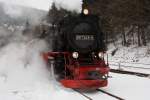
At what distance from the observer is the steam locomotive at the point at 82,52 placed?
1115cm

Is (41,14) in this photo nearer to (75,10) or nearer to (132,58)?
(75,10)

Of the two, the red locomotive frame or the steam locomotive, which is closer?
the red locomotive frame

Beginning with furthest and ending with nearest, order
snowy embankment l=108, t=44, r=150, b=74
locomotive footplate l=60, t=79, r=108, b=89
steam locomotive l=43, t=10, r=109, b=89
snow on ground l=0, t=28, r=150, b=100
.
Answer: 1. snowy embankment l=108, t=44, r=150, b=74
2. steam locomotive l=43, t=10, r=109, b=89
3. locomotive footplate l=60, t=79, r=108, b=89
4. snow on ground l=0, t=28, r=150, b=100

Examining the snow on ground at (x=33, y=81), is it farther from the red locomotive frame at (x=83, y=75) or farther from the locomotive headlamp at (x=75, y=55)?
the locomotive headlamp at (x=75, y=55)

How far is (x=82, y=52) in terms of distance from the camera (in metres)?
11.6

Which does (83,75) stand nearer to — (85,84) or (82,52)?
(85,84)

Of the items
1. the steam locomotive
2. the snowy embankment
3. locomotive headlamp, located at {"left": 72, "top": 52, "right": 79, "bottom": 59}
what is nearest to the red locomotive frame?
the steam locomotive

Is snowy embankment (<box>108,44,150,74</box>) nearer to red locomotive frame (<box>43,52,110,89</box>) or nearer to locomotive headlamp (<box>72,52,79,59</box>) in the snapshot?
red locomotive frame (<box>43,52,110,89</box>)

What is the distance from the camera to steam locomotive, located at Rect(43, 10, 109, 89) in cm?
1115

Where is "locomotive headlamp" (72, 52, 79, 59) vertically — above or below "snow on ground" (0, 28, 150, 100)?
above

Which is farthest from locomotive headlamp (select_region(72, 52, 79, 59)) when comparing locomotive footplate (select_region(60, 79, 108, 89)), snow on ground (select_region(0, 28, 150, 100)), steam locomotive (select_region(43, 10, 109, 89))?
snow on ground (select_region(0, 28, 150, 100))

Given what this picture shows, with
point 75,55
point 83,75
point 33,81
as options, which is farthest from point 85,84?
point 33,81

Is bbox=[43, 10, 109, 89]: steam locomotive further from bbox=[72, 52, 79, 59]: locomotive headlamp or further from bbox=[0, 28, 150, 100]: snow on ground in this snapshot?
bbox=[0, 28, 150, 100]: snow on ground

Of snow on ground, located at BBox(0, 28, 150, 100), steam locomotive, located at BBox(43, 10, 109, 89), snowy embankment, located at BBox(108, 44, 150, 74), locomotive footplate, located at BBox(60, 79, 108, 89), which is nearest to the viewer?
snow on ground, located at BBox(0, 28, 150, 100)
